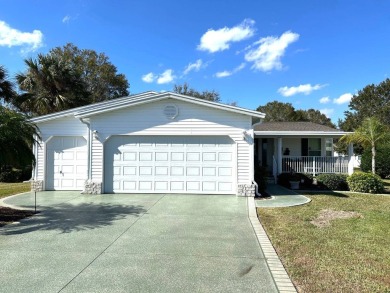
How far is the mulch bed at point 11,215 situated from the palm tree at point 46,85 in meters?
12.7

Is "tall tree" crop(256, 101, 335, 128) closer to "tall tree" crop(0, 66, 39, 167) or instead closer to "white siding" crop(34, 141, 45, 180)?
"white siding" crop(34, 141, 45, 180)

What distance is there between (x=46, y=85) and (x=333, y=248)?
2075cm

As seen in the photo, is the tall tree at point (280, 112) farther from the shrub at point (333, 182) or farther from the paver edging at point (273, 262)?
the paver edging at point (273, 262)

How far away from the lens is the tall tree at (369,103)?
41.9 metres

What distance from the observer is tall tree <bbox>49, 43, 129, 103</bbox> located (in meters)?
35.8

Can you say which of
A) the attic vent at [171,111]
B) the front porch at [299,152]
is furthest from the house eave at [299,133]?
the attic vent at [171,111]

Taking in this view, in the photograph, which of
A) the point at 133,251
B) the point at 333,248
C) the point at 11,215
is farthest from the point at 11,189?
the point at 333,248

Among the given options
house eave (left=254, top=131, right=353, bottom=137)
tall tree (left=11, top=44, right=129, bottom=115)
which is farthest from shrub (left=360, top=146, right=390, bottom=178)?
tall tree (left=11, top=44, right=129, bottom=115)

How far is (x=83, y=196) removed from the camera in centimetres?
1194

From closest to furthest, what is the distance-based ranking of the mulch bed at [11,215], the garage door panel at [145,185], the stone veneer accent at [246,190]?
the mulch bed at [11,215]
the stone veneer accent at [246,190]
the garage door panel at [145,185]

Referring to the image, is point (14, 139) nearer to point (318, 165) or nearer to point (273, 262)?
point (273, 262)

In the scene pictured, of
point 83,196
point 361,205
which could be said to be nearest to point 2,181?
point 83,196

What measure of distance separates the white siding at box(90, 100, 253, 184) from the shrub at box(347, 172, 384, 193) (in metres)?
5.91

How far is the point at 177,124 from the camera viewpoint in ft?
41.1
